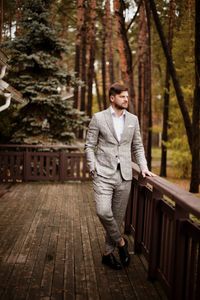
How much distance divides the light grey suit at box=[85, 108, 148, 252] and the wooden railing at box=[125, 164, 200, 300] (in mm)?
337

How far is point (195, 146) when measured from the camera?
443 inches

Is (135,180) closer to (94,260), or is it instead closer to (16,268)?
(94,260)

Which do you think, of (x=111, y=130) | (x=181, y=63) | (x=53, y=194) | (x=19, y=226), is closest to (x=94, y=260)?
(x=111, y=130)

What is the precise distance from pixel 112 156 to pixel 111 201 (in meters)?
0.54

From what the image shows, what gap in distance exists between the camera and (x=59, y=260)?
459cm

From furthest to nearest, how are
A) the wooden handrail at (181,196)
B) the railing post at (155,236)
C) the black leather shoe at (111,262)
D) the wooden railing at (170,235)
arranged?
the black leather shoe at (111,262), the railing post at (155,236), the wooden railing at (170,235), the wooden handrail at (181,196)

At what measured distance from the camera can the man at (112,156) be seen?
4.11m

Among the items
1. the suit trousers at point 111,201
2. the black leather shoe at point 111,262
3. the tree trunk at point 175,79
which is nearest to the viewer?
the suit trousers at point 111,201

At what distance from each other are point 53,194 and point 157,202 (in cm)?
579

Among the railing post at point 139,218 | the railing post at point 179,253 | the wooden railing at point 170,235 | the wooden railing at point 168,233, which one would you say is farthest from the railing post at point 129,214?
the railing post at point 179,253

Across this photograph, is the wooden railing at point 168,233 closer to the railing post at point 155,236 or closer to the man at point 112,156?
the railing post at point 155,236

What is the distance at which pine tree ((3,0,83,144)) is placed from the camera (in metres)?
12.2

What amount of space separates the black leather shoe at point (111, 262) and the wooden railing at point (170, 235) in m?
0.38

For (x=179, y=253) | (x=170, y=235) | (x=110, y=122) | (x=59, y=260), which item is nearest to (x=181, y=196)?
(x=179, y=253)
